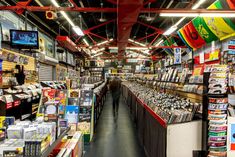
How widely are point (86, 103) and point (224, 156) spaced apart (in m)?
3.50

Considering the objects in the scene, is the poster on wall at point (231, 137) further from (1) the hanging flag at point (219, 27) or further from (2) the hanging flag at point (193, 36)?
(2) the hanging flag at point (193, 36)

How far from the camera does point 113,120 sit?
28.4 feet

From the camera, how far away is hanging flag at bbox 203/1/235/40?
291 inches

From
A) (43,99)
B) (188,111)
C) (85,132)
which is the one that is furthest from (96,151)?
(188,111)

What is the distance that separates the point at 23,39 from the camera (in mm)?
6910

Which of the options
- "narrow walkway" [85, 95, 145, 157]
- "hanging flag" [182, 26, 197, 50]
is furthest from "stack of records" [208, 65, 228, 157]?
"hanging flag" [182, 26, 197, 50]

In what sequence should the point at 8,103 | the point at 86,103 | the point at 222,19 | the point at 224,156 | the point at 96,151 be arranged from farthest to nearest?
the point at 222,19 < the point at 86,103 < the point at 96,151 < the point at 8,103 < the point at 224,156

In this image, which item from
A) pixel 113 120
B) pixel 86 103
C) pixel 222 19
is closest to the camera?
pixel 86 103

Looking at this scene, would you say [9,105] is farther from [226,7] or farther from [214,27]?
[214,27]

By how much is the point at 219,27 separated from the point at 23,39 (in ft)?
21.6

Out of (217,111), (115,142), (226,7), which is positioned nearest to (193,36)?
(226,7)

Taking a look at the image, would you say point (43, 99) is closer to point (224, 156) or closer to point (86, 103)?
point (86, 103)

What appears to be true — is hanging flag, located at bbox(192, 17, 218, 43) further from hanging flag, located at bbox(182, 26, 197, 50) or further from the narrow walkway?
the narrow walkway

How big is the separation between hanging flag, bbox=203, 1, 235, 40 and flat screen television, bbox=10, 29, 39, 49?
5.88 m
